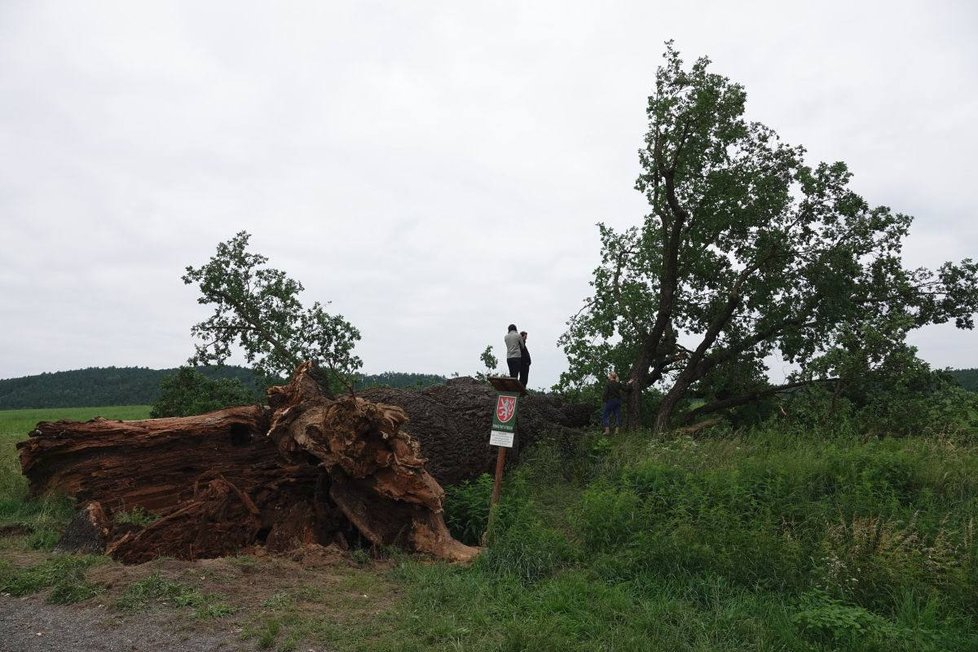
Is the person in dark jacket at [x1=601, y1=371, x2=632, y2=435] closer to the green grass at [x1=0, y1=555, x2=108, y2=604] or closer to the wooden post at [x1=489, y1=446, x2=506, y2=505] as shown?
the wooden post at [x1=489, y1=446, x2=506, y2=505]

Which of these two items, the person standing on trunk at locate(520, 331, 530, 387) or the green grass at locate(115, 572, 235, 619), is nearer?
the green grass at locate(115, 572, 235, 619)

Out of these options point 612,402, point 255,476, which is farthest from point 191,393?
point 612,402

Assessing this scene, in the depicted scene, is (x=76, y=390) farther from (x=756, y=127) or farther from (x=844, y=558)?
(x=844, y=558)

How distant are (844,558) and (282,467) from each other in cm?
680

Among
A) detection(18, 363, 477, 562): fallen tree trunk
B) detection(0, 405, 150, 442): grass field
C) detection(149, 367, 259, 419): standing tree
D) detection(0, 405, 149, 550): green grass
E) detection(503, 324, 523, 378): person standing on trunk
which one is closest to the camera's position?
detection(18, 363, 477, 562): fallen tree trunk

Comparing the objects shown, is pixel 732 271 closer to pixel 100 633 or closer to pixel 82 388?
pixel 100 633

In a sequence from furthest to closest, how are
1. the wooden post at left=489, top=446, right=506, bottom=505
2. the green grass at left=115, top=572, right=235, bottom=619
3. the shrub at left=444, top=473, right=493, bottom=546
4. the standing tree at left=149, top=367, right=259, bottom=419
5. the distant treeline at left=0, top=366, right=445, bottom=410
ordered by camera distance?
the distant treeline at left=0, top=366, right=445, bottom=410, the standing tree at left=149, top=367, right=259, bottom=419, the shrub at left=444, top=473, right=493, bottom=546, the wooden post at left=489, top=446, right=506, bottom=505, the green grass at left=115, top=572, right=235, bottom=619

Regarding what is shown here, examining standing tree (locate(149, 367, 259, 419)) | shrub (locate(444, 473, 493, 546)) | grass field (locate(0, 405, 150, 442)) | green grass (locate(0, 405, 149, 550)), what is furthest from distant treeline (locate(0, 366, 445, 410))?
shrub (locate(444, 473, 493, 546))

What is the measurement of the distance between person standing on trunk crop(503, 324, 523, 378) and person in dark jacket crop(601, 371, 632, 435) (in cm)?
228

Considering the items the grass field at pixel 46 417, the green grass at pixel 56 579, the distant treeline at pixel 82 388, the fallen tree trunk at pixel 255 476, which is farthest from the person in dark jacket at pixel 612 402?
the distant treeline at pixel 82 388

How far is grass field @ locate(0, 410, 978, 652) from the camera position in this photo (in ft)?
17.7

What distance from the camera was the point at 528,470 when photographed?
10.9 m

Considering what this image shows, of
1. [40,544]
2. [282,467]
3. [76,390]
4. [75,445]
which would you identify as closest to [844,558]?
[282,467]

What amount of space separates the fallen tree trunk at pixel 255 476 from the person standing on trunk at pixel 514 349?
486 centimetres
